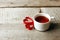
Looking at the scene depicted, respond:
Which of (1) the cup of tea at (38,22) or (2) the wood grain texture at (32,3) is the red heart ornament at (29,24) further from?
(2) the wood grain texture at (32,3)

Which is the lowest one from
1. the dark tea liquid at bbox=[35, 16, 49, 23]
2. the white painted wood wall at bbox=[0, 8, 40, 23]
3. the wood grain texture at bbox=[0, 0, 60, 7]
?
the dark tea liquid at bbox=[35, 16, 49, 23]

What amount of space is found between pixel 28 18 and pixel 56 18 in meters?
0.17

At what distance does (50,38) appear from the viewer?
2.91 feet

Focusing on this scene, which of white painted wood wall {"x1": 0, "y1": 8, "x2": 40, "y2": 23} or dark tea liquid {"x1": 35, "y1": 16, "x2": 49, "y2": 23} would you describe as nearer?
dark tea liquid {"x1": 35, "y1": 16, "x2": 49, "y2": 23}

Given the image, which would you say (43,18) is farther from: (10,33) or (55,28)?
(10,33)

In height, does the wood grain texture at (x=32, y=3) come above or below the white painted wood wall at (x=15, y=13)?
above

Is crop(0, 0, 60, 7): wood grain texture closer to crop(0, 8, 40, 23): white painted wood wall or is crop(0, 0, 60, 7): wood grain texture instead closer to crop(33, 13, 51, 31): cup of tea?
crop(0, 8, 40, 23): white painted wood wall

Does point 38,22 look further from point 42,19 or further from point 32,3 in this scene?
point 32,3

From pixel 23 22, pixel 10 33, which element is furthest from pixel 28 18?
pixel 10 33

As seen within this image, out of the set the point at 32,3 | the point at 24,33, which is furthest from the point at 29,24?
the point at 32,3

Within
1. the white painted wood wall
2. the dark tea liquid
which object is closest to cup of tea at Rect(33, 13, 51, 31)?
the dark tea liquid

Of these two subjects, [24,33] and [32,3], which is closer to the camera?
[24,33]

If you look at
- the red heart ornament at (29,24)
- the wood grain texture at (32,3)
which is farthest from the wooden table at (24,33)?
the wood grain texture at (32,3)

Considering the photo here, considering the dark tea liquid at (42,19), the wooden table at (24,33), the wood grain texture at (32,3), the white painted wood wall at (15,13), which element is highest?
the wood grain texture at (32,3)
